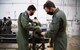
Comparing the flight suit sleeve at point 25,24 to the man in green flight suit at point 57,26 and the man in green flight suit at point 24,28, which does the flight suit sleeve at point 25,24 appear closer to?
the man in green flight suit at point 24,28

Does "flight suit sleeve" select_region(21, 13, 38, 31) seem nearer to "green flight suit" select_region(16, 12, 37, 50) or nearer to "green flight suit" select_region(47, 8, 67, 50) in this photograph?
"green flight suit" select_region(16, 12, 37, 50)

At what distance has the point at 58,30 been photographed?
4367 mm

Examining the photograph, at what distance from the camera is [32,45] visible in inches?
225

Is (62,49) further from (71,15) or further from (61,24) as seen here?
(71,15)

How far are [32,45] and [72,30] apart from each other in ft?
27.6

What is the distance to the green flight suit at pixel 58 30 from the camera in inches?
168

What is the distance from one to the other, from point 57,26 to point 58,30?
15cm

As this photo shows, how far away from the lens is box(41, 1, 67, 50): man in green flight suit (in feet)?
14.0

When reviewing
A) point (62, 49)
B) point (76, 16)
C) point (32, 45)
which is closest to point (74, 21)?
point (76, 16)

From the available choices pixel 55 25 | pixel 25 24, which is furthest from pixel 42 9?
pixel 55 25

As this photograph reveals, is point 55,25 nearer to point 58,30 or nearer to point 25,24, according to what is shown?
point 58,30

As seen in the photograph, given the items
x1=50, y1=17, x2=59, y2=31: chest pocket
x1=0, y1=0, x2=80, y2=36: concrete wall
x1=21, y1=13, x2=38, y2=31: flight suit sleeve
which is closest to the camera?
x1=50, y1=17, x2=59, y2=31: chest pocket

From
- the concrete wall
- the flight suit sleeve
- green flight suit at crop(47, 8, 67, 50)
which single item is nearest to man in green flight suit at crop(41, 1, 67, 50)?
green flight suit at crop(47, 8, 67, 50)

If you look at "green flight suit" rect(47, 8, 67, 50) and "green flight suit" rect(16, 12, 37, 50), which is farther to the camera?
"green flight suit" rect(16, 12, 37, 50)
